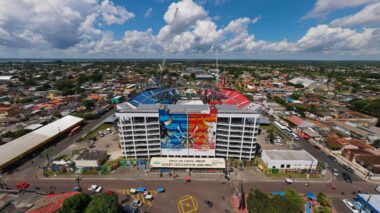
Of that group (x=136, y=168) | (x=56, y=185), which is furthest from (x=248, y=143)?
(x=56, y=185)

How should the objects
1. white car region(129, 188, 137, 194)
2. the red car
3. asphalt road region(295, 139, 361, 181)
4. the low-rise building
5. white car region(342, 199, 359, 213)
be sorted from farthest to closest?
the low-rise building, asphalt road region(295, 139, 361, 181), the red car, white car region(129, 188, 137, 194), white car region(342, 199, 359, 213)

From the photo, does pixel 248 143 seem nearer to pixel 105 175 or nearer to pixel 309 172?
pixel 309 172

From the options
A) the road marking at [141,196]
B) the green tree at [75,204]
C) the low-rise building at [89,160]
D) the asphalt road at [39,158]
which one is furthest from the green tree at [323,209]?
the asphalt road at [39,158]

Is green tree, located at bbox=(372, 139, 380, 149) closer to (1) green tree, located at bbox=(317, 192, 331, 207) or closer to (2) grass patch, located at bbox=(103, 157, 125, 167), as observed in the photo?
(1) green tree, located at bbox=(317, 192, 331, 207)

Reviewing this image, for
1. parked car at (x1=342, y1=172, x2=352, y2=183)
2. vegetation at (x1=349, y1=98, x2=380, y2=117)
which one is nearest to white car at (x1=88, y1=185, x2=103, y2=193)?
parked car at (x1=342, y1=172, x2=352, y2=183)

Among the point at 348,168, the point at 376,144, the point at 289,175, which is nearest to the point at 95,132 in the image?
the point at 289,175

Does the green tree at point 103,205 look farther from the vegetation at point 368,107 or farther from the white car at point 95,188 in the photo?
the vegetation at point 368,107

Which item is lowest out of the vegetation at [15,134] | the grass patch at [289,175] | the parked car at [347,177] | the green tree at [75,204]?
the parked car at [347,177]
